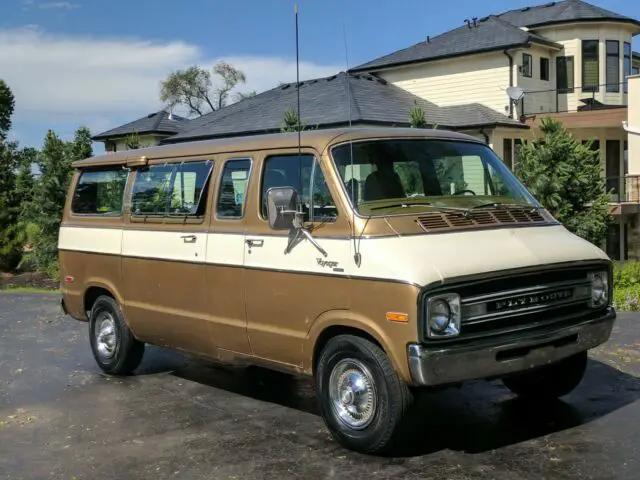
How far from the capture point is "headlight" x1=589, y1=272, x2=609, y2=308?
559cm

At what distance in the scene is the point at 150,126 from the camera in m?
36.8

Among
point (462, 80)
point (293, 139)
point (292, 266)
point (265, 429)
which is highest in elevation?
point (462, 80)

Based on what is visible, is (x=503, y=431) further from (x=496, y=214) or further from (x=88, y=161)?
(x=88, y=161)

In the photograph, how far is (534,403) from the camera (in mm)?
6473

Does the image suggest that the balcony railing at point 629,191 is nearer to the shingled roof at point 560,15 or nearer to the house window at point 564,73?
the house window at point 564,73

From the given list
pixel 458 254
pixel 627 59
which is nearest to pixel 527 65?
pixel 627 59

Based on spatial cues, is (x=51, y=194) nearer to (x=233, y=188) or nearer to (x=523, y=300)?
(x=233, y=188)

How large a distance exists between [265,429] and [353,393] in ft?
3.43

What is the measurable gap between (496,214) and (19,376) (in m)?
5.41

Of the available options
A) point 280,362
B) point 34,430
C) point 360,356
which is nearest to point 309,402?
point 280,362

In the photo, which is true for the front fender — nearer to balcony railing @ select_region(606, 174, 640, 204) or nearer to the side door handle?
the side door handle

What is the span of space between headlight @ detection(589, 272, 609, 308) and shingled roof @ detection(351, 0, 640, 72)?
25.2 m

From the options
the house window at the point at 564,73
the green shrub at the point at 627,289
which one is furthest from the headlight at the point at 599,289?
the house window at the point at 564,73

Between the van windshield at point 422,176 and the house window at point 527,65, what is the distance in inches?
999
